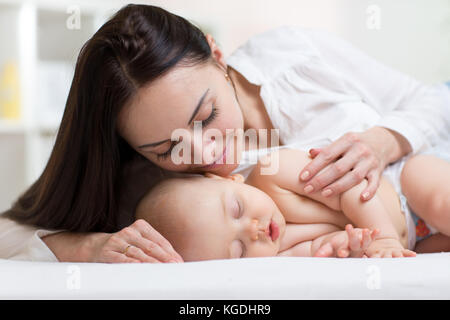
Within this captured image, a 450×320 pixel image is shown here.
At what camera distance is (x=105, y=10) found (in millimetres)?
2715

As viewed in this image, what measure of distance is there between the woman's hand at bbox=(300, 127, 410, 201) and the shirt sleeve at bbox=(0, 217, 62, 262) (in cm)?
52

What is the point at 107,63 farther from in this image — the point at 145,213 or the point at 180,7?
the point at 180,7

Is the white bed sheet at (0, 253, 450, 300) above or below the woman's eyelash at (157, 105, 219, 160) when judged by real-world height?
below

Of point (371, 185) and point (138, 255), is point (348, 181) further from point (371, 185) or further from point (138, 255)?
point (138, 255)

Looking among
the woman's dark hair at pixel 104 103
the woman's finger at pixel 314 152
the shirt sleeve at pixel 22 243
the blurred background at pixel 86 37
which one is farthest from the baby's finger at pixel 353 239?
the blurred background at pixel 86 37

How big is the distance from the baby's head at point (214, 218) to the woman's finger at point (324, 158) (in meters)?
0.09

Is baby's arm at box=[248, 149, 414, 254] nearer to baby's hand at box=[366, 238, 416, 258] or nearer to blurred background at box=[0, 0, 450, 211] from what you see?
baby's hand at box=[366, 238, 416, 258]

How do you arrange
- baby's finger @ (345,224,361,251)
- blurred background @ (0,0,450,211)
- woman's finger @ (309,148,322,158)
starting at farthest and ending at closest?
blurred background @ (0,0,450,211), woman's finger @ (309,148,322,158), baby's finger @ (345,224,361,251)

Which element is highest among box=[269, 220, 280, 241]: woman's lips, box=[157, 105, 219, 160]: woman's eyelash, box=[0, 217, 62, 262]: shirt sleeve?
box=[157, 105, 219, 160]: woman's eyelash

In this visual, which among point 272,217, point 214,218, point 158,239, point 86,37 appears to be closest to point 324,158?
point 272,217

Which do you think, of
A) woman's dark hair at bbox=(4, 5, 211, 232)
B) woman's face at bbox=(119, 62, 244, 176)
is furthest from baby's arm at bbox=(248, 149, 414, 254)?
woman's dark hair at bbox=(4, 5, 211, 232)

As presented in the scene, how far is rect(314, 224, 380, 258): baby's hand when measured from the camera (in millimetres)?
827

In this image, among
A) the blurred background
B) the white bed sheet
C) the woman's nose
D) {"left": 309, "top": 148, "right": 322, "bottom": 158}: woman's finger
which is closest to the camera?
the white bed sheet
